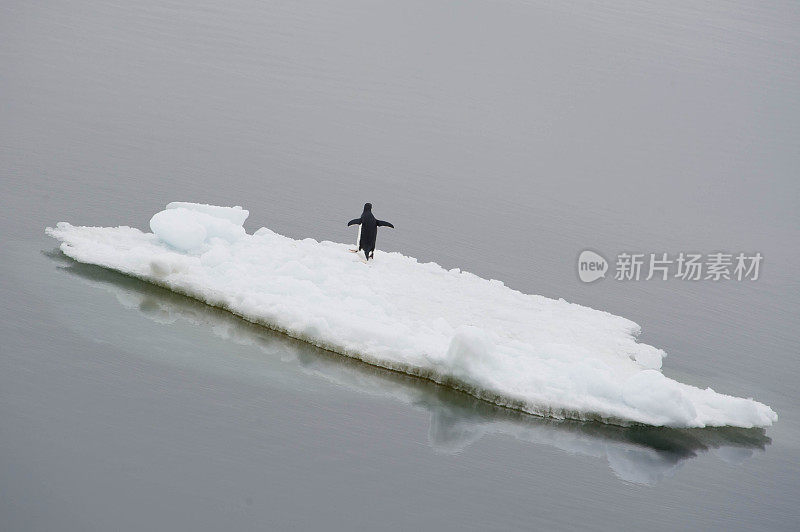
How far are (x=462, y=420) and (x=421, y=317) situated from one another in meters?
2.73

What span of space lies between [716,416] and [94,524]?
29.5 ft

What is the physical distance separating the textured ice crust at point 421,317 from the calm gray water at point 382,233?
32 centimetres

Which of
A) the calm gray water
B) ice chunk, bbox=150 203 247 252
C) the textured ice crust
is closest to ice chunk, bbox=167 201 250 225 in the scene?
the textured ice crust

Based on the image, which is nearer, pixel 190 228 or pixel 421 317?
pixel 421 317

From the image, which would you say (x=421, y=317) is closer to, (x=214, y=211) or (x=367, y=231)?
(x=367, y=231)

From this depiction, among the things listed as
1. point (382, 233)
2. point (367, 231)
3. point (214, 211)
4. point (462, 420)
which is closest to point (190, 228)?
point (214, 211)

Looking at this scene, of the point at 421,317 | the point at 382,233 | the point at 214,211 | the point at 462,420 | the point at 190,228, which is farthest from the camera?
the point at 382,233

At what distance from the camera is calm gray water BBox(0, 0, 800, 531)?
11328 mm

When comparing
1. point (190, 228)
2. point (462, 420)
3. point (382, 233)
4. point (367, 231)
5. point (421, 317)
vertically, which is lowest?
point (462, 420)

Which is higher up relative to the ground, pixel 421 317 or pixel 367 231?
pixel 367 231

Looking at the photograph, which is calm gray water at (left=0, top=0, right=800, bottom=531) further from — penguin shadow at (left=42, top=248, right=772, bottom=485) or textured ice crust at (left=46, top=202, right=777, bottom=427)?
textured ice crust at (left=46, top=202, right=777, bottom=427)

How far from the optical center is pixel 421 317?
15617 millimetres

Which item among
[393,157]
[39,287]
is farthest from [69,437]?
[393,157]

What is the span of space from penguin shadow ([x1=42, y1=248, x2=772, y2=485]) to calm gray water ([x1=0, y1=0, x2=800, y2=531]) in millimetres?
47
